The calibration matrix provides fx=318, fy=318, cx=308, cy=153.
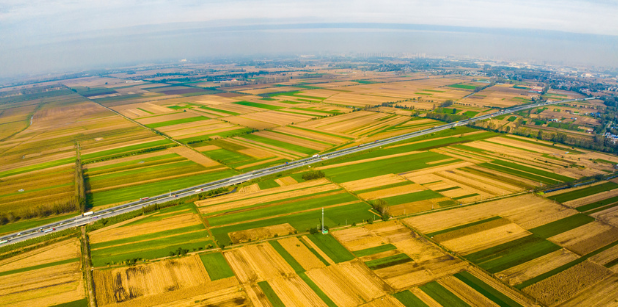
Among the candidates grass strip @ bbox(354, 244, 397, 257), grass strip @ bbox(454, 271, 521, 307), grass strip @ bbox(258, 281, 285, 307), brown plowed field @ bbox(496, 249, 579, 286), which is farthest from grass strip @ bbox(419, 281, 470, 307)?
grass strip @ bbox(258, 281, 285, 307)

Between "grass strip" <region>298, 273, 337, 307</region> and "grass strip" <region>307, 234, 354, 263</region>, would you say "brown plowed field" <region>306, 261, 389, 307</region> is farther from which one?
"grass strip" <region>307, 234, 354, 263</region>

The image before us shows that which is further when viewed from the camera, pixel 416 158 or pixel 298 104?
pixel 298 104

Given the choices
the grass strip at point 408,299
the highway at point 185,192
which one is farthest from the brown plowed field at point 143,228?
the grass strip at point 408,299

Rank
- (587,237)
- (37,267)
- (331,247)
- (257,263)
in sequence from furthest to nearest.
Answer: (587,237) → (331,247) → (37,267) → (257,263)

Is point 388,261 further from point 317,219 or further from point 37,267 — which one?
point 37,267

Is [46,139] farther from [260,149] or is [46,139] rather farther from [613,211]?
[613,211]

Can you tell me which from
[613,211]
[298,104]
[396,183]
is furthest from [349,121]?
[613,211]

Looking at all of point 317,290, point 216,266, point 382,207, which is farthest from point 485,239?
point 216,266
